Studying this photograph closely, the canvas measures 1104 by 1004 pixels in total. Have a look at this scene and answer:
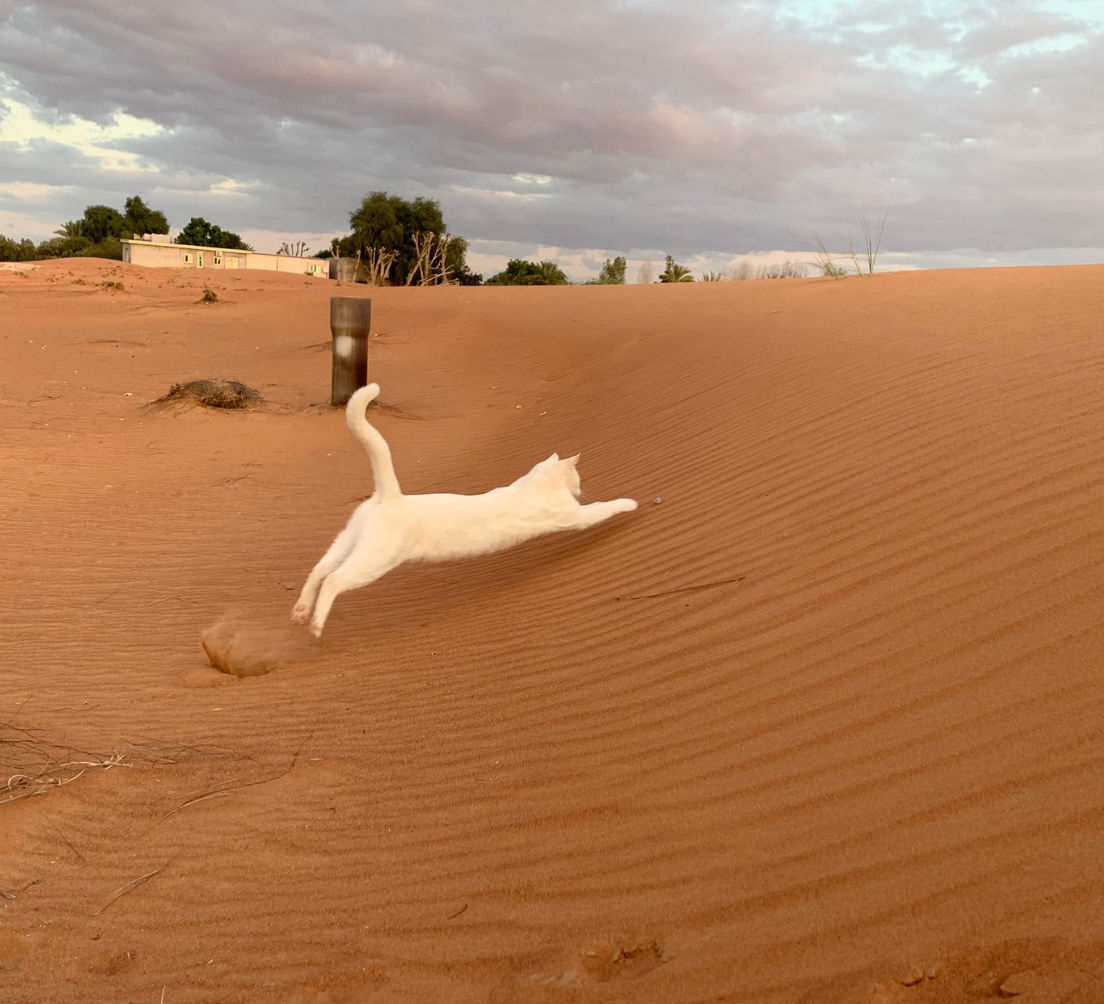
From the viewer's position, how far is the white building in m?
55.3

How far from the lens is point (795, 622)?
185 inches

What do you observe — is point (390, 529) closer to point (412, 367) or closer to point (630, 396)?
point (630, 396)

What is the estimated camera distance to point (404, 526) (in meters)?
5.67

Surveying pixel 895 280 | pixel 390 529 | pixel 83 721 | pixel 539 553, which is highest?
pixel 895 280

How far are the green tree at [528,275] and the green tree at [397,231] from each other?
325cm

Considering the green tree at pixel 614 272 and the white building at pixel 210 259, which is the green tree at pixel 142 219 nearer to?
the white building at pixel 210 259

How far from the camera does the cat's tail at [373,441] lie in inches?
203

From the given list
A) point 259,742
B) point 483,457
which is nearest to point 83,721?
point 259,742

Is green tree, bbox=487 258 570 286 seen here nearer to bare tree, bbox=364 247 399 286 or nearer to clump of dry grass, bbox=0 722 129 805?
bare tree, bbox=364 247 399 286

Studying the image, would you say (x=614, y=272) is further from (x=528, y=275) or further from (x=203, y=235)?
(x=203, y=235)

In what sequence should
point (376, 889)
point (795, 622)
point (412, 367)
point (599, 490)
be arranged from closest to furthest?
point (376, 889)
point (795, 622)
point (599, 490)
point (412, 367)

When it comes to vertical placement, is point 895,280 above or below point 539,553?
above

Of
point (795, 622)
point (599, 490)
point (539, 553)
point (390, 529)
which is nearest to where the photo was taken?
point (795, 622)

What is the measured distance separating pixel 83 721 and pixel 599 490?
14.9 feet
